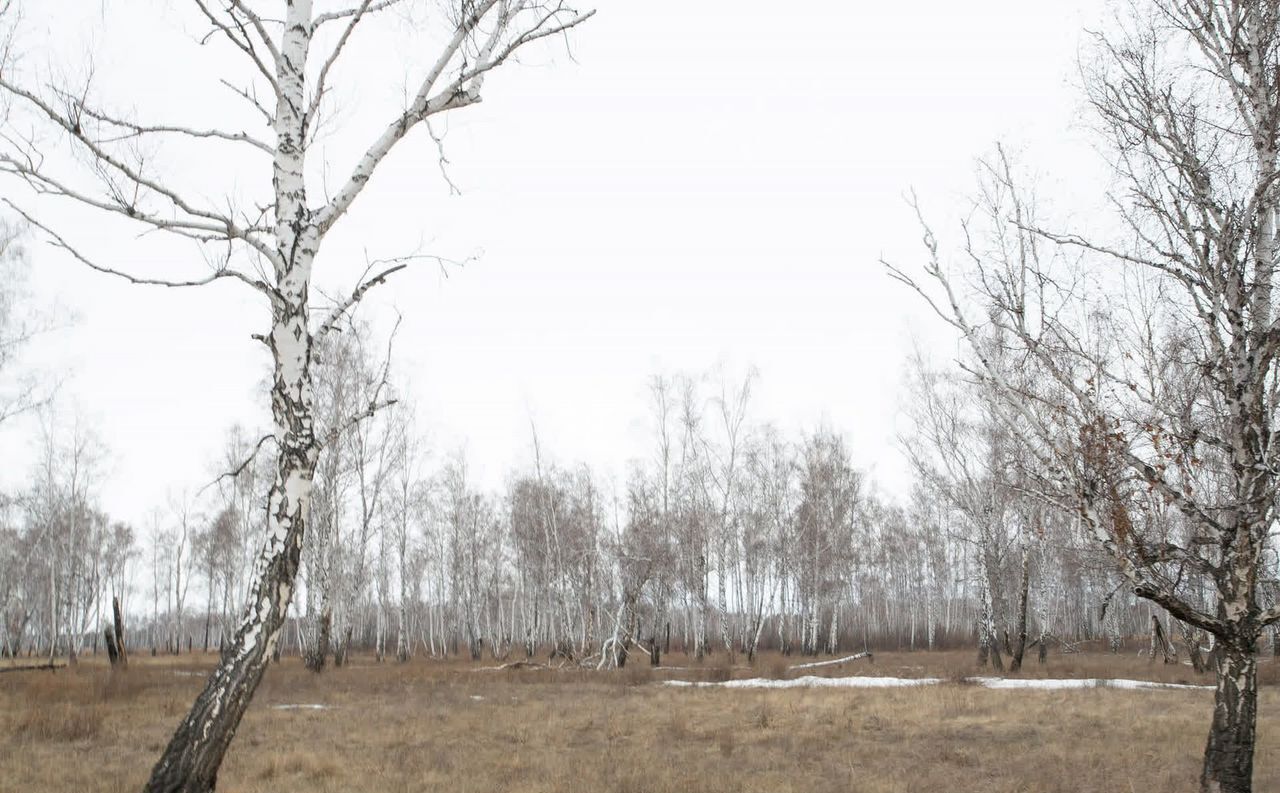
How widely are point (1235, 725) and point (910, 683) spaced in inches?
471

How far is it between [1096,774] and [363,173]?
28.6ft

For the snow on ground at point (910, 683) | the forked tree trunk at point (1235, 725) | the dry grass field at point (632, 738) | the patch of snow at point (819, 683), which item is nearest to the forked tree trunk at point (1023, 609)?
the snow on ground at point (910, 683)

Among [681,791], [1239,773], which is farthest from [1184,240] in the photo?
[681,791]

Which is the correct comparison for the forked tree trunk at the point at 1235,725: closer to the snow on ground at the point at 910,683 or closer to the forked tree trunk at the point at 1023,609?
the snow on ground at the point at 910,683

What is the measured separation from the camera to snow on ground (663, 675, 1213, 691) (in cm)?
1669

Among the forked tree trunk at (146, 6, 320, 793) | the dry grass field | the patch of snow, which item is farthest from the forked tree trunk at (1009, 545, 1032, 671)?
the forked tree trunk at (146, 6, 320, 793)

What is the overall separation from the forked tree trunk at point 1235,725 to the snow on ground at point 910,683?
1014 cm

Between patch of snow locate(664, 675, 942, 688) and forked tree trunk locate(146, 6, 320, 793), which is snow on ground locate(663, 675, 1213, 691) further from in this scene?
forked tree trunk locate(146, 6, 320, 793)

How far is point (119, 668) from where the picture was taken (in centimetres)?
1780

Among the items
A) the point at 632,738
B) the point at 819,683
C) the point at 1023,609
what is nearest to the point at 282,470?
the point at 632,738

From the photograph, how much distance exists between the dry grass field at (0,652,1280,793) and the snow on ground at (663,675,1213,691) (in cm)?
130

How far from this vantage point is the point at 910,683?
17703 millimetres

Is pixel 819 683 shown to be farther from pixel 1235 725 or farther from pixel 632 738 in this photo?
pixel 1235 725

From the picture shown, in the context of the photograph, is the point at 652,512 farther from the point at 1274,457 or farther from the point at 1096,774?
the point at 1274,457
